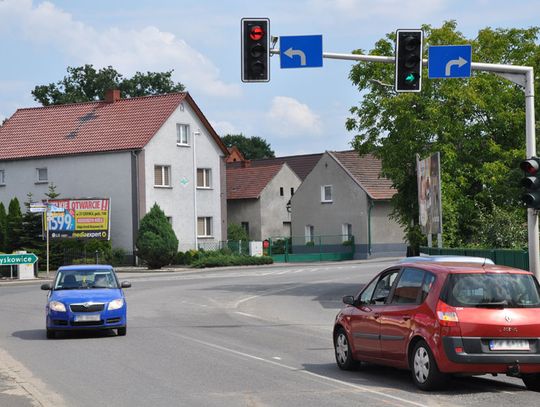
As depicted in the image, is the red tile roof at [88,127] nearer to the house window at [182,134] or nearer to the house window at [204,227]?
the house window at [182,134]

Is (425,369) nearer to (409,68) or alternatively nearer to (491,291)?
(491,291)

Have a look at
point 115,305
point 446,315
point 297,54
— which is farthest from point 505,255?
point 446,315

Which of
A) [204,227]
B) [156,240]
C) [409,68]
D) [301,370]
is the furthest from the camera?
[204,227]

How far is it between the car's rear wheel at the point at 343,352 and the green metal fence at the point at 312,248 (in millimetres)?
50928

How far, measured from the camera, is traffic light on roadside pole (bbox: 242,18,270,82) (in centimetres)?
1762

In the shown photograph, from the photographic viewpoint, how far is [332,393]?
1168cm

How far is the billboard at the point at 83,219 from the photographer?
2173 inches

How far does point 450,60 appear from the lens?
18844 mm

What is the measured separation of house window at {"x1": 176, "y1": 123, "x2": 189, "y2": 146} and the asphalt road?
109 feet

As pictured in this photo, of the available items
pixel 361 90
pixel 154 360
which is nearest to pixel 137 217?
pixel 361 90

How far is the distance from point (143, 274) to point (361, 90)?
19.6 metres

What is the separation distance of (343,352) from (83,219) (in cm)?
4331

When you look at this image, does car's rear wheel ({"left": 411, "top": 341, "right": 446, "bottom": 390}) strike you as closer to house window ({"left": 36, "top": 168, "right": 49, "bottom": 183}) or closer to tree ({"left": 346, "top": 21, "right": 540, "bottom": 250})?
tree ({"left": 346, "top": 21, "right": 540, "bottom": 250})

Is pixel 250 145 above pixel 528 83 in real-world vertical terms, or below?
above
